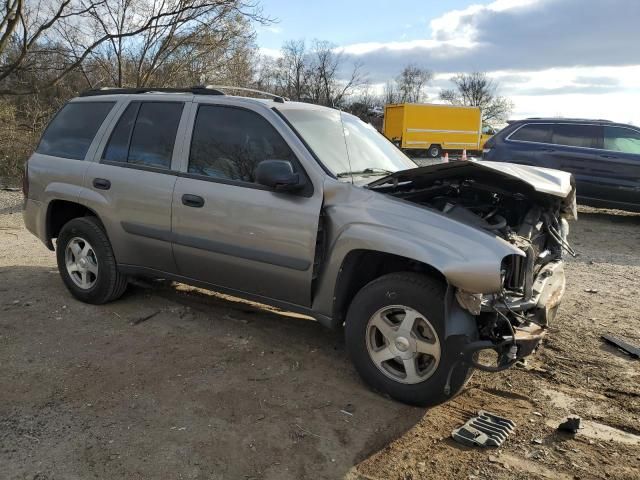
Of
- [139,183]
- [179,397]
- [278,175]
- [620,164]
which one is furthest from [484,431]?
[620,164]

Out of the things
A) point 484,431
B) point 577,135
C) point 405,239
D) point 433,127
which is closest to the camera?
point 484,431

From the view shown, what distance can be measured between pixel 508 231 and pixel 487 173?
40 cm

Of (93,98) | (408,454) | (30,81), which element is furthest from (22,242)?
(30,81)

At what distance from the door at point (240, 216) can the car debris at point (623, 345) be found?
263 centimetres

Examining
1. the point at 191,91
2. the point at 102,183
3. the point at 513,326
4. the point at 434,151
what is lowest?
the point at 513,326

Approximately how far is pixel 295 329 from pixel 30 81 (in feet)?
51.0

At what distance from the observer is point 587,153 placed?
9883 mm

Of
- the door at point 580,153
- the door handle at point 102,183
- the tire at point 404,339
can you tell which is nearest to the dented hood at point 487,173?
the tire at point 404,339

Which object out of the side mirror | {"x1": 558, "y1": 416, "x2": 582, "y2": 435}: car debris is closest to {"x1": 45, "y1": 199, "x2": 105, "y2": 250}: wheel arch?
the side mirror

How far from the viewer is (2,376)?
12.1 ft

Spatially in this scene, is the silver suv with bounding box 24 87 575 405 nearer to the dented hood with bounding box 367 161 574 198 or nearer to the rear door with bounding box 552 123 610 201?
the dented hood with bounding box 367 161 574 198

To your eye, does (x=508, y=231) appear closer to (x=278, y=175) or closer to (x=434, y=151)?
(x=278, y=175)

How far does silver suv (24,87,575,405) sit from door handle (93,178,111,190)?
18mm

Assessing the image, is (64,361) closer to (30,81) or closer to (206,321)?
(206,321)
